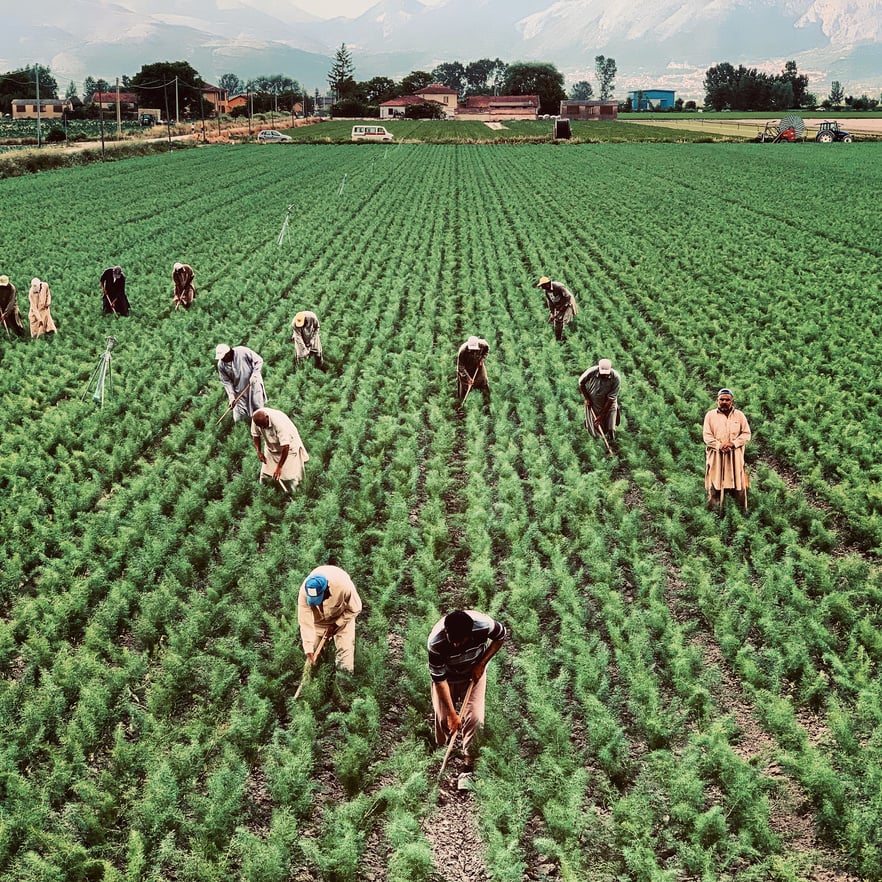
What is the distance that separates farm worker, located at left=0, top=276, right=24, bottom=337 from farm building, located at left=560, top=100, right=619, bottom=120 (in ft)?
326

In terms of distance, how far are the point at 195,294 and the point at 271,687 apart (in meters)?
12.3

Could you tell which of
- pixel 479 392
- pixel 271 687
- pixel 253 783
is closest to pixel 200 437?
pixel 479 392

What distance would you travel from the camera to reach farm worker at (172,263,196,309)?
615 inches

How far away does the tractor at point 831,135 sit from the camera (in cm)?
6191

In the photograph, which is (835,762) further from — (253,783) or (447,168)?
(447,168)

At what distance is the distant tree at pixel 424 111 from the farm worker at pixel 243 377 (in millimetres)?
102420

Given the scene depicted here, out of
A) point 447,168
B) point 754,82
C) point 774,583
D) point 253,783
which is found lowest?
point 253,783

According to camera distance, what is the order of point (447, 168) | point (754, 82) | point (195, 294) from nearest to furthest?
point (195, 294) → point (447, 168) → point (754, 82)

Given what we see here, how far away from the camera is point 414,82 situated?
138 meters

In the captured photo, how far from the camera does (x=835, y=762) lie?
5.13 m

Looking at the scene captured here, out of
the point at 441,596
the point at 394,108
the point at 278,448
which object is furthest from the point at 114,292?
the point at 394,108

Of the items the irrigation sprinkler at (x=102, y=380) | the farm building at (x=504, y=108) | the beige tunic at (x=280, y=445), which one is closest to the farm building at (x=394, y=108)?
the farm building at (x=504, y=108)

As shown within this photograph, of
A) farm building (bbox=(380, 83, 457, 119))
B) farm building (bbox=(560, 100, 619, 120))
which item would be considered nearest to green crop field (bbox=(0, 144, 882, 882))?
farm building (bbox=(380, 83, 457, 119))

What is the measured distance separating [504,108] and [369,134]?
53.4 m
